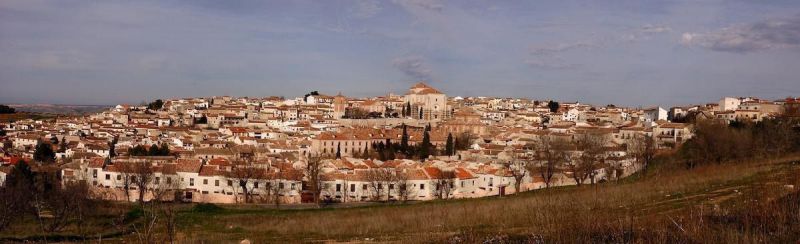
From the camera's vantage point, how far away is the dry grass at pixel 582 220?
514 centimetres

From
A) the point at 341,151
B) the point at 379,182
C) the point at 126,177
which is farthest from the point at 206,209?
the point at 341,151

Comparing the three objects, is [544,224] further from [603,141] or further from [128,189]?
[603,141]

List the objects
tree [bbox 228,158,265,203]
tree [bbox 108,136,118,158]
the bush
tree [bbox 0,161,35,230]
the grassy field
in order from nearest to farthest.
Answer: the grassy field
tree [bbox 0,161,35,230]
the bush
tree [bbox 228,158,265,203]
tree [bbox 108,136,118,158]

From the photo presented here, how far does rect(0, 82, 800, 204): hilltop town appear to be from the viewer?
2936cm

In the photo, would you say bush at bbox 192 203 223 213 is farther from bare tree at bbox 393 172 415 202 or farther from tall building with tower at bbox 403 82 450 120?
tall building with tower at bbox 403 82 450 120

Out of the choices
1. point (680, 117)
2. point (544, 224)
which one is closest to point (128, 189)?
point (544, 224)

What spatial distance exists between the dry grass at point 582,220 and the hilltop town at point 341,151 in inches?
286

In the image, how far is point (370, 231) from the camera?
41.4 feet

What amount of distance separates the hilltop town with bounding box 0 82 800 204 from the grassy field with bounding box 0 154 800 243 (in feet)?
16.7

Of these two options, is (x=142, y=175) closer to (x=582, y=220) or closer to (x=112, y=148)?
(x=112, y=148)

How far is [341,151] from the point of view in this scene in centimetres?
5222

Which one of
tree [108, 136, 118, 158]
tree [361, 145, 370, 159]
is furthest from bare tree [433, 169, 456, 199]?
Result: tree [108, 136, 118, 158]

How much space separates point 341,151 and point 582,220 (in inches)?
1862

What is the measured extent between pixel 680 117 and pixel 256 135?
1573 inches
